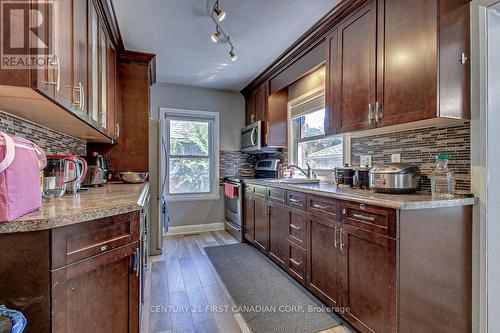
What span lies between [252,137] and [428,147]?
238cm

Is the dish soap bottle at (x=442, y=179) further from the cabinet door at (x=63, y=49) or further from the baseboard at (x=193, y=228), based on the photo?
the baseboard at (x=193, y=228)

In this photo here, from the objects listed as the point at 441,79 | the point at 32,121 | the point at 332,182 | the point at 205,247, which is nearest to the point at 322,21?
the point at 441,79

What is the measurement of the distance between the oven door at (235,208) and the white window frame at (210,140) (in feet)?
1.01

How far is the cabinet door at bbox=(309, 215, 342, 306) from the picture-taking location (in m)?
1.79

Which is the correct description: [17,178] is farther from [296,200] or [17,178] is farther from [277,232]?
[277,232]


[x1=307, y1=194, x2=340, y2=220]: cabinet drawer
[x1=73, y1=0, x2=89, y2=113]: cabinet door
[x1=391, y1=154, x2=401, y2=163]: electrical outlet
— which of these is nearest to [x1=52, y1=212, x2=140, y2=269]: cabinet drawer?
[x1=73, y1=0, x2=89, y2=113]: cabinet door

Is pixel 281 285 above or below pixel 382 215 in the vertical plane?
below

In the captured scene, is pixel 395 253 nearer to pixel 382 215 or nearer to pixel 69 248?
pixel 382 215

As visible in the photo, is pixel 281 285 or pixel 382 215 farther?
pixel 281 285

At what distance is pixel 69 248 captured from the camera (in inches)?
37.1

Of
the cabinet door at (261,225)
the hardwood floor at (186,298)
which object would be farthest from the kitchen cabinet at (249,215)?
the hardwood floor at (186,298)

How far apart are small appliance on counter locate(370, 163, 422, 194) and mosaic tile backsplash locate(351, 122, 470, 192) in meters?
0.17

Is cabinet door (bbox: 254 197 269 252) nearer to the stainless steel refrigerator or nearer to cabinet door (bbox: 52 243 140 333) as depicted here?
the stainless steel refrigerator

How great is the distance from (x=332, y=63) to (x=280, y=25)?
60 cm
